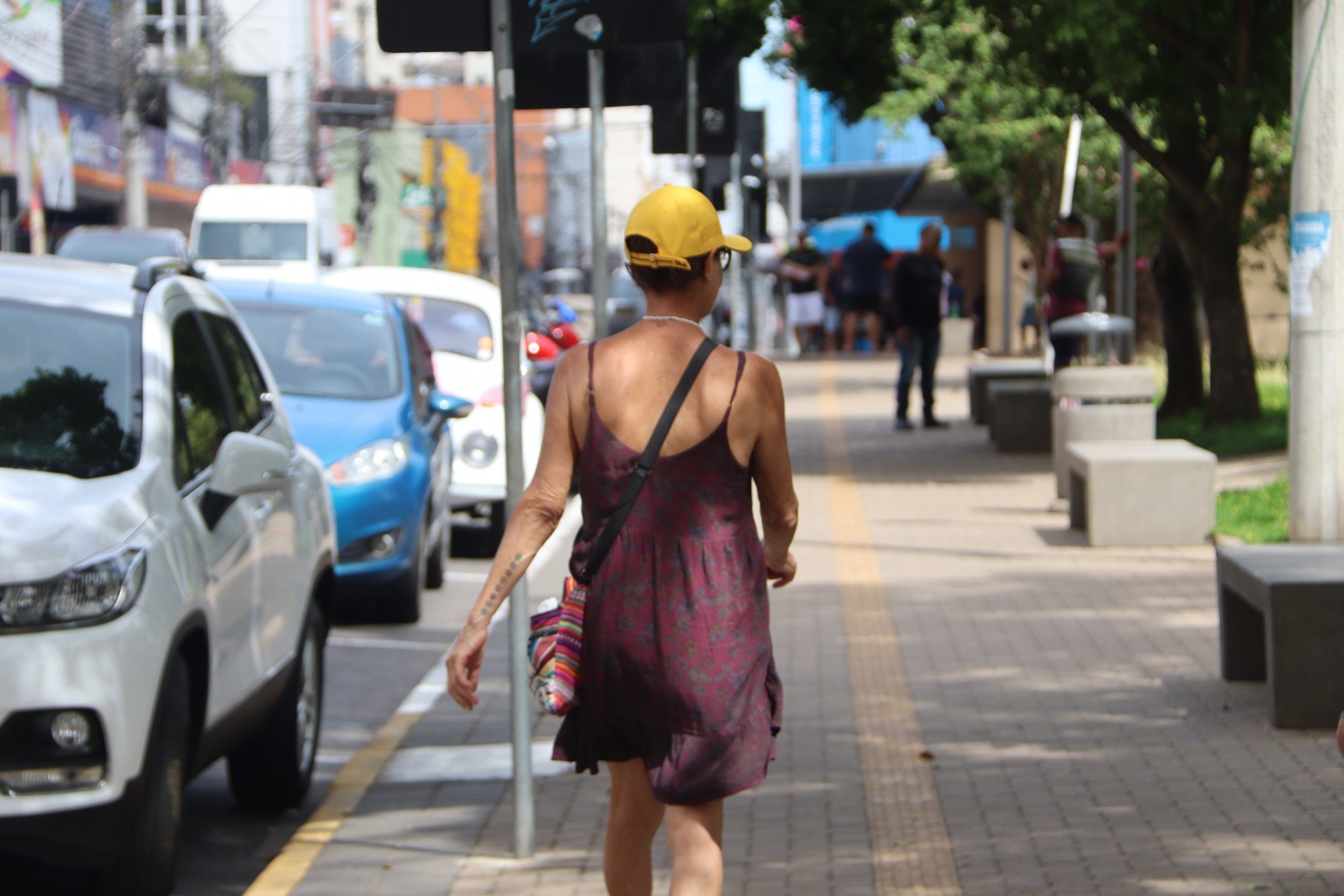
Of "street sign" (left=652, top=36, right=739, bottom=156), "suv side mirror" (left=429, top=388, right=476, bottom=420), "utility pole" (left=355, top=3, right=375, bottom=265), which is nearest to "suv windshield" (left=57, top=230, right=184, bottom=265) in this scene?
"street sign" (left=652, top=36, right=739, bottom=156)

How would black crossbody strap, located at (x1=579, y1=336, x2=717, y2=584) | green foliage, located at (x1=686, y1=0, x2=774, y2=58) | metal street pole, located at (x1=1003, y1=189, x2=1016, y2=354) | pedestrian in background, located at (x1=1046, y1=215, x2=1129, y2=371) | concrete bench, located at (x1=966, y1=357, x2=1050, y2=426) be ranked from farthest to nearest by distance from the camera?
metal street pole, located at (x1=1003, y1=189, x2=1016, y2=354) → concrete bench, located at (x1=966, y1=357, x2=1050, y2=426) → pedestrian in background, located at (x1=1046, y1=215, x2=1129, y2=371) → green foliage, located at (x1=686, y1=0, x2=774, y2=58) → black crossbody strap, located at (x1=579, y1=336, x2=717, y2=584)

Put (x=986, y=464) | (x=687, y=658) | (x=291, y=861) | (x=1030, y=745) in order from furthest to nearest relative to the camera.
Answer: (x=986, y=464) → (x=1030, y=745) → (x=291, y=861) → (x=687, y=658)

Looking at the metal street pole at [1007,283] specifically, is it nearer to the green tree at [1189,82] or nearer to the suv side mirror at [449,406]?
the green tree at [1189,82]

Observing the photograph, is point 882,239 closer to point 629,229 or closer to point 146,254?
point 146,254

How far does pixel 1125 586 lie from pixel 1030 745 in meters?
3.57

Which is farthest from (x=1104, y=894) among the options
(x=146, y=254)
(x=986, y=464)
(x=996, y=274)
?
(x=996, y=274)

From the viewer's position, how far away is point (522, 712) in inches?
214

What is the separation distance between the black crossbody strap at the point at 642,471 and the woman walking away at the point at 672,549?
0.05ft

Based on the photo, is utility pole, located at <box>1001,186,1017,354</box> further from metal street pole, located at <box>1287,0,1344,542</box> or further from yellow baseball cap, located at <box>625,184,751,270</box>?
yellow baseball cap, located at <box>625,184,751,270</box>

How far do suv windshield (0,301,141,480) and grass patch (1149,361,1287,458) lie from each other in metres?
11.6

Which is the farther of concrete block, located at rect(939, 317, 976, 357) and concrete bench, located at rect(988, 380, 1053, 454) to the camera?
concrete block, located at rect(939, 317, 976, 357)

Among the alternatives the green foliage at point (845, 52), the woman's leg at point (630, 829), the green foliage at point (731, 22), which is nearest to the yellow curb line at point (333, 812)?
the woman's leg at point (630, 829)

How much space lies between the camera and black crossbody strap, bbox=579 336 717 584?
3652mm

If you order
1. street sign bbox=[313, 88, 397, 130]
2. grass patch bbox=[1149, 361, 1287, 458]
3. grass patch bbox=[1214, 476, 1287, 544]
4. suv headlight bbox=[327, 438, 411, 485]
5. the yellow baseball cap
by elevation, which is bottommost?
grass patch bbox=[1214, 476, 1287, 544]
